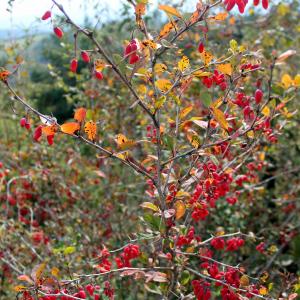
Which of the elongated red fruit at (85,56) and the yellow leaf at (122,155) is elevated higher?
the elongated red fruit at (85,56)

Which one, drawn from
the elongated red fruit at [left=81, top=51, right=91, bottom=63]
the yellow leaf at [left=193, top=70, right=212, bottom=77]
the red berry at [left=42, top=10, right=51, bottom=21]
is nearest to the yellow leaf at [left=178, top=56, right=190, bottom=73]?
the yellow leaf at [left=193, top=70, right=212, bottom=77]

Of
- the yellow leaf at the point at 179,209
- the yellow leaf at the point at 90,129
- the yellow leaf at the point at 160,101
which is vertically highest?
the yellow leaf at the point at 160,101

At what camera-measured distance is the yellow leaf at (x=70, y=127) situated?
1.57 metres

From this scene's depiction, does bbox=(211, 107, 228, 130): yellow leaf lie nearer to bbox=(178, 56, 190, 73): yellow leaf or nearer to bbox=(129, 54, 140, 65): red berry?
bbox=(178, 56, 190, 73): yellow leaf

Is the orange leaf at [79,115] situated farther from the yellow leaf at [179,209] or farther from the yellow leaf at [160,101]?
the yellow leaf at [179,209]

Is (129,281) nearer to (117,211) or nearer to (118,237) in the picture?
(118,237)

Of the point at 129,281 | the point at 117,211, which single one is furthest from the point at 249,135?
the point at 117,211

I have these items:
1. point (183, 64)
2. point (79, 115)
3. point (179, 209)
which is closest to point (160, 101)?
point (183, 64)

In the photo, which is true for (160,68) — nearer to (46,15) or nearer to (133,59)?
(133,59)

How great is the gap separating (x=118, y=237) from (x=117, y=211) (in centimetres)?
45

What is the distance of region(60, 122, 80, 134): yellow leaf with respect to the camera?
1.57m

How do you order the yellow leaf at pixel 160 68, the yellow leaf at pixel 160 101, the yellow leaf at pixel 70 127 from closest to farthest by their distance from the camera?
the yellow leaf at pixel 70 127
the yellow leaf at pixel 160 101
the yellow leaf at pixel 160 68

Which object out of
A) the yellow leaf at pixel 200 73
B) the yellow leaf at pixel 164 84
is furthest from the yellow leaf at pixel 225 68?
the yellow leaf at pixel 164 84

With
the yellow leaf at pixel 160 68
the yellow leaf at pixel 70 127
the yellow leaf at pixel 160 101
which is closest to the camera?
the yellow leaf at pixel 70 127
